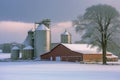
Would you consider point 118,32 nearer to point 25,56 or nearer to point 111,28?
point 111,28

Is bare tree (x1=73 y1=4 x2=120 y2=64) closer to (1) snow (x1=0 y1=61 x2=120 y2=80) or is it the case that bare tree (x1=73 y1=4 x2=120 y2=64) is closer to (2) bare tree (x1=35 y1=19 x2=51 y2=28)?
(1) snow (x1=0 y1=61 x2=120 y2=80)

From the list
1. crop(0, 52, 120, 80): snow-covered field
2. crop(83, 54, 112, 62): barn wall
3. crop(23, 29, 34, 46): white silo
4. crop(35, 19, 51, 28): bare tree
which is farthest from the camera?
crop(35, 19, 51, 28): bare tree

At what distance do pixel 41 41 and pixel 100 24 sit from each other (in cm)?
2798

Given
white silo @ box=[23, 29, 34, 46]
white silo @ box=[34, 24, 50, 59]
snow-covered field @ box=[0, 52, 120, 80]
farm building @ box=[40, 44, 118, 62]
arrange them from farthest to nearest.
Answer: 1. white silo @ box=[23, 29, 34, 46]
2. white silo @ box=[34, 24, 50, 59]
3. farm building @ box=[40, 44, 118, 62]
4. snow-covered field @ box=[0, 52, 120, 80]

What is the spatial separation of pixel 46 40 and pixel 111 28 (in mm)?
28949

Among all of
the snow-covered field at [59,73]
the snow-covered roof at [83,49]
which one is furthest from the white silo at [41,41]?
the snow-covered field at [59,73]

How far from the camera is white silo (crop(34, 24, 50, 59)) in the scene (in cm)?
7900

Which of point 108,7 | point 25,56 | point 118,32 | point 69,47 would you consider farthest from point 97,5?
point 25,56

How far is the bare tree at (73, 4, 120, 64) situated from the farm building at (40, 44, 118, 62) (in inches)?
467

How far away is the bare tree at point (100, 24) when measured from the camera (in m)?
53.2

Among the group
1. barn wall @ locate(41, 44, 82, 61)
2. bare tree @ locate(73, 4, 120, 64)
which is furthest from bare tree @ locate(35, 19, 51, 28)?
bare tree @ locate(73, 4, 120, 64)

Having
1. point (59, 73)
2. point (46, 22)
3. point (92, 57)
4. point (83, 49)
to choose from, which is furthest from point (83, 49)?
point (59, 73)

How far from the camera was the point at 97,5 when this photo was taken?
54531mm

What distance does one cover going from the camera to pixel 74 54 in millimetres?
67312
